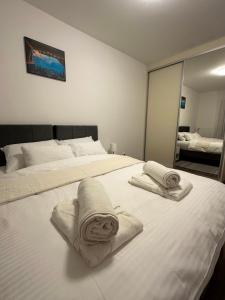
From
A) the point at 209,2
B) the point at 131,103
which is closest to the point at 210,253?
the point at 209,2

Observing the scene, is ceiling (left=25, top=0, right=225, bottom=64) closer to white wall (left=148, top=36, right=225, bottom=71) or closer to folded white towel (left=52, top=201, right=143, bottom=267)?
white wall (left=148, top=36, right=225, bottom=71)

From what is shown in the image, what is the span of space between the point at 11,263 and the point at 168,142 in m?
3.31

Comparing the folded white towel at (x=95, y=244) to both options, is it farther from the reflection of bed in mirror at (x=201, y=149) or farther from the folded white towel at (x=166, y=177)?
the reflection of bed in mirror at (x=201, y=149)

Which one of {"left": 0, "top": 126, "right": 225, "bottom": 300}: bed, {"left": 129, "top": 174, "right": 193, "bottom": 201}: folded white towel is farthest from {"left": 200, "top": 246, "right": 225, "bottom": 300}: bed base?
{"left": 129, "top": 174, "right": 193, "bottom": 201}: folded white towel

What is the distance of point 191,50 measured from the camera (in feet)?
9.11

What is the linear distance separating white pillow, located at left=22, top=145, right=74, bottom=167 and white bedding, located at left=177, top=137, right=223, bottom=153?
245cm

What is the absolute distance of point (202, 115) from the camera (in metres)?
2.89

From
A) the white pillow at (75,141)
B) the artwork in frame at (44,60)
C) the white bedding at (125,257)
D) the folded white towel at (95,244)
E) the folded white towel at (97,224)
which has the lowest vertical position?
the white bedding at (125,257)

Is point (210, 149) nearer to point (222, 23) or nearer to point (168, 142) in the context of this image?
point (168, 142)

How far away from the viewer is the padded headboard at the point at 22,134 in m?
1.79

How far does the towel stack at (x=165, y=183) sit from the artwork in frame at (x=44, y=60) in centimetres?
190

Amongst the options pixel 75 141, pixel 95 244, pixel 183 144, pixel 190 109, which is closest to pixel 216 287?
pixel 95 244

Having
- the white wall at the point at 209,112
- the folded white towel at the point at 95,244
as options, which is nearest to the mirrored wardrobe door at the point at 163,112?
the white wall at the point at 209,112

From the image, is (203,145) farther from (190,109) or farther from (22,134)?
(22,134)
